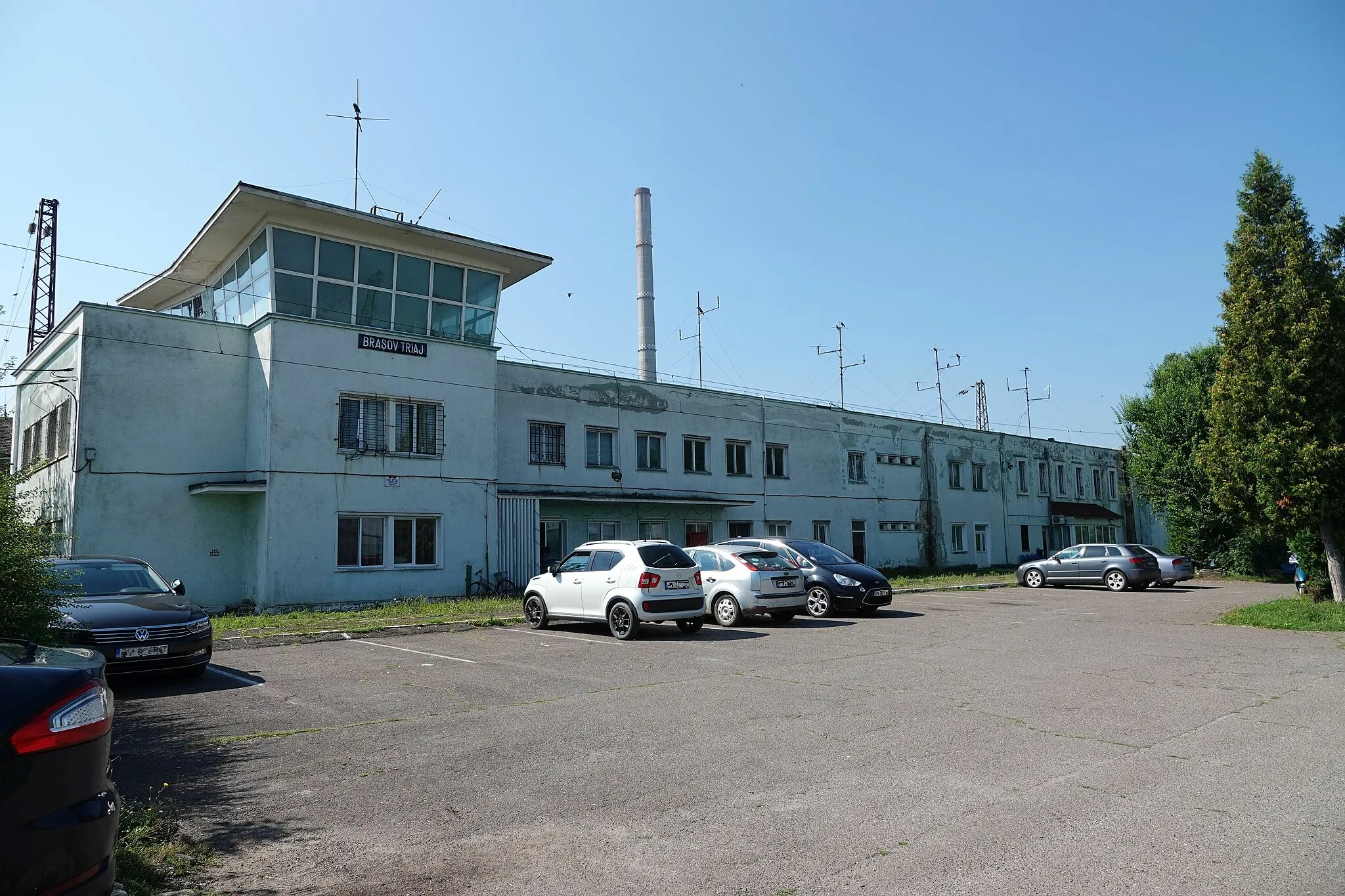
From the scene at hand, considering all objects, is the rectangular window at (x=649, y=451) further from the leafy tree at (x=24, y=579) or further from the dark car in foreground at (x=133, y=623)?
the leafy tree at (x=24, y=579)

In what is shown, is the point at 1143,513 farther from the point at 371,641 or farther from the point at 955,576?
the point at 371,641

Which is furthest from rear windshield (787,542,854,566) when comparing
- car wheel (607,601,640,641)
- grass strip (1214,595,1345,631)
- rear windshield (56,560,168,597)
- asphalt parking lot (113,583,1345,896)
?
rear windshield (56,560,168,597)

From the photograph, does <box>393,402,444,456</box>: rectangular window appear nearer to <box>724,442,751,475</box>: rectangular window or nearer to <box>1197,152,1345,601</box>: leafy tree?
<box>724,442,751,475</box>: rectangular window

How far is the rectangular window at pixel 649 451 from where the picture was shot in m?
29.7

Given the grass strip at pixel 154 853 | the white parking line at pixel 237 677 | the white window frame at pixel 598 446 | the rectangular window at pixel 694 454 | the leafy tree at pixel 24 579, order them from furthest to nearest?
the rectangular window at pixel 694 454 → the white window frame at pixel 598 446 → the white parking line at pixel 237 677 → the leafy tree at pixel 24 579 → the grass strip at pixel 154 853

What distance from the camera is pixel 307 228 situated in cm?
2262

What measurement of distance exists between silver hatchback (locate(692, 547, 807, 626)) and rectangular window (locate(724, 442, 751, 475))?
14373 millimetres

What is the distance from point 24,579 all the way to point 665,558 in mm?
Answer: 9431

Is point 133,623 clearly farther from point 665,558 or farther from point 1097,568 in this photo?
point 1097,568

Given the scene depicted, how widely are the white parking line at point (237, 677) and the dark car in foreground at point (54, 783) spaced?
7.90m

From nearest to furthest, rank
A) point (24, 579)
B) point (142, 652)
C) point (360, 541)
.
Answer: point (24, 579), point (142, 652), point (360, 541)

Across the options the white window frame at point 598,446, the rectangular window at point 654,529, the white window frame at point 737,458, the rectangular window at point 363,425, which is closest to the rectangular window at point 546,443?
the white window frame at point 598,446

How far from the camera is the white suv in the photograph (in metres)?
15.1

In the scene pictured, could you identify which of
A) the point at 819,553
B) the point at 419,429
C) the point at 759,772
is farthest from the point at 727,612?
the point at 759,772
